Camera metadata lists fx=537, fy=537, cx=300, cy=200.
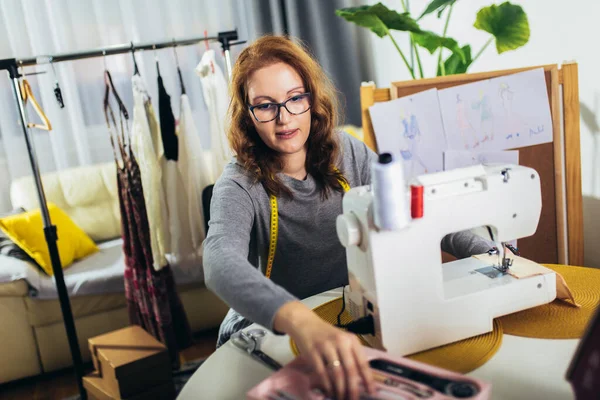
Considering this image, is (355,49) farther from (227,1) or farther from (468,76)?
(468,76)

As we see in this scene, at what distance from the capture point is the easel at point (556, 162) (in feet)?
5.16

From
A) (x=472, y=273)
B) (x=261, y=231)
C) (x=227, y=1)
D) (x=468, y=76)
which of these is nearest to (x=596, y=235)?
(x=468, y=76)

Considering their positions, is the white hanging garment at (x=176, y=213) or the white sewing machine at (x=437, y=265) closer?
the white sewing machine at (x=437, y=265)

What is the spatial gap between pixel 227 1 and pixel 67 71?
1.07 metres

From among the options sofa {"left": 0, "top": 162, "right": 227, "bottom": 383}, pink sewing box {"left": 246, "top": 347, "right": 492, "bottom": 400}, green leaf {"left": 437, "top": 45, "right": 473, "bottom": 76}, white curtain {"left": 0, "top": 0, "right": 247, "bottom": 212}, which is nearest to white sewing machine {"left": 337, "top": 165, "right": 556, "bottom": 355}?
pink sewing box {"left": 246, "top": 347, "right": 492, "bottom": 400}

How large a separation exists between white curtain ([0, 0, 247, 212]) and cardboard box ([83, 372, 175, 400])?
1506mm

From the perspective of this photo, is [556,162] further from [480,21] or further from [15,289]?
[15,289]

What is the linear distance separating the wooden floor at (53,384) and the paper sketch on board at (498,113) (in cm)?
158

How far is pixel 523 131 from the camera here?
162 centimetres

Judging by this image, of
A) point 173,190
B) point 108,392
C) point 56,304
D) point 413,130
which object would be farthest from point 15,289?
point 413,130

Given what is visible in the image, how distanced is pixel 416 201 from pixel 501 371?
30 cm

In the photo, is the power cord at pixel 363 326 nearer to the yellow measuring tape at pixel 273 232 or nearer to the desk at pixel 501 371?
the desk at pixel 501 371

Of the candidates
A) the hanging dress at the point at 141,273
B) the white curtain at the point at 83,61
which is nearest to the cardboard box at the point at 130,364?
the hanging dress at the point at 141,273

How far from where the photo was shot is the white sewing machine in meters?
0.90
